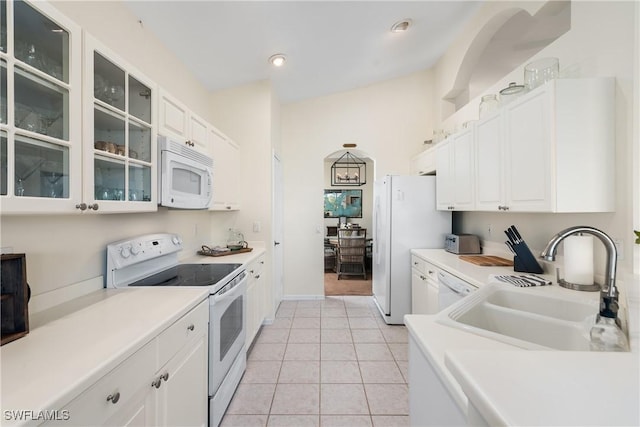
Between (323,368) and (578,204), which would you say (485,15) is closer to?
(578,204)

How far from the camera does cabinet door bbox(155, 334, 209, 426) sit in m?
1.16

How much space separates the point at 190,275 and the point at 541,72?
282 cm

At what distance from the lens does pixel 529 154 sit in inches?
69.2

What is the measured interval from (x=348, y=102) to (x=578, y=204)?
3281 millimetres

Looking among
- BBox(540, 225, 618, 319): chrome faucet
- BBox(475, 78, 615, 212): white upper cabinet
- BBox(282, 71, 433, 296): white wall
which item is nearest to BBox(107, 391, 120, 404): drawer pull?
BBox(540, 225, 618, 319): chrome faucet

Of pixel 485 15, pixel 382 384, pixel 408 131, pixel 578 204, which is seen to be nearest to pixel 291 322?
pixel 382 384

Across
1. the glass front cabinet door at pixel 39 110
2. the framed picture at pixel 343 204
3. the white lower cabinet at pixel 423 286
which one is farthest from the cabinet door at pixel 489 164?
the framed picture at pixel 343 204

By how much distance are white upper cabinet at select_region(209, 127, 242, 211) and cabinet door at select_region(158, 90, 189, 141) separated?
0.47m

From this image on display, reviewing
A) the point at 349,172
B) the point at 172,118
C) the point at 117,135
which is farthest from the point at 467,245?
the point at 349,172

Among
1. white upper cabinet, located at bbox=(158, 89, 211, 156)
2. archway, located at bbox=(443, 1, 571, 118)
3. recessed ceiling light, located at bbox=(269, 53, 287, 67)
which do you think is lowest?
white upper cabinet, located at bbox=(158, 89, 211, 156)

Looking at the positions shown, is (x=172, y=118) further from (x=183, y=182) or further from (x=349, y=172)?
(x=349, y=172)

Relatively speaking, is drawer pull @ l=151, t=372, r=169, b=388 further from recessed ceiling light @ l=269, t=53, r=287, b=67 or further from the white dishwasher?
recessed ceiling light @ l=269, t=53, r=287, b=67

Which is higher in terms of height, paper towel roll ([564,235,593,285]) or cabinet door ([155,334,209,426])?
paper towel roll ([564,235,593,285])

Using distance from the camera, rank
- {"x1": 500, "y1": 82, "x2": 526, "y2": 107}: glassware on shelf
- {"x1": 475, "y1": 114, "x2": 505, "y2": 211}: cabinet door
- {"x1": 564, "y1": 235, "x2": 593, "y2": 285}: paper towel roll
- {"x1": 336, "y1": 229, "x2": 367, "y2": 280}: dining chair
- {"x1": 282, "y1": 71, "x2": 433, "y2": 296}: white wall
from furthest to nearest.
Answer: {"x1": 336, "y1": 229, "x2": 367, "y2": 280}: dining chair
{"x1": 282, "y1": 71, "x2": 433, "y2": 296}: white wall
{"x1": 475, "y1": 114, "x2": 505, "y2": 211}: cabinet door
{"x1": 500, "y1": 82, "x2": 526, "y2": 107}: glassware on shelf
{"x1": 564, "y1": 235, "x2": 593, "y2": 285}: paper towel roll
